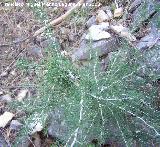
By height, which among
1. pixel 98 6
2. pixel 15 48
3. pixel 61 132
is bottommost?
pixel 61 132

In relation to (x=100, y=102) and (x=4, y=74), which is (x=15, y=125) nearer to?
(x=4, y=74)

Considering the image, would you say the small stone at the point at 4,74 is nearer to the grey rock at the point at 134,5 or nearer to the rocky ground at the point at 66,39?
the rocky ground at the point at 66,39

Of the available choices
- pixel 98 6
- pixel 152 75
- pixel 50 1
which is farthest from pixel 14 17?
pixel 152 75

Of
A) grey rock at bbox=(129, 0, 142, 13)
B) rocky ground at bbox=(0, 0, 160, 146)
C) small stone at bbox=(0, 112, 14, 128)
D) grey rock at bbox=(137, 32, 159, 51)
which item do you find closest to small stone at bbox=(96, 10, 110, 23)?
rocky ground at bbox=(0, 0, 160, 146)

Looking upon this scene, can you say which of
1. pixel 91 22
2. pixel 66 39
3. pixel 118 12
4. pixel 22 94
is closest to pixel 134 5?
pixel 118 12

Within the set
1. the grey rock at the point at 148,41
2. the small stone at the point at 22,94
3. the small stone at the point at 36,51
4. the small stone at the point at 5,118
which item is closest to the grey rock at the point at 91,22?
the small stone at the point at 36,51

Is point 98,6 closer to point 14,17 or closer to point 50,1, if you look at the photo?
point 50,1

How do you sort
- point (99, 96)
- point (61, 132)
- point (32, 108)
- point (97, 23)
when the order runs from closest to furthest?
point (99, 96), point (32, 108), point (61, 132), point (97, 23)
